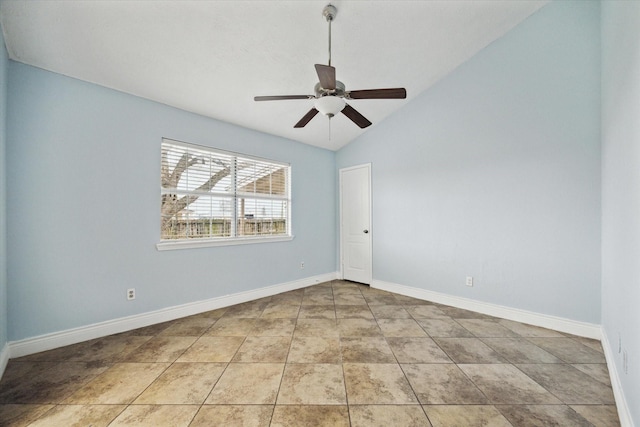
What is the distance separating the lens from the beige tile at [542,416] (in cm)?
146

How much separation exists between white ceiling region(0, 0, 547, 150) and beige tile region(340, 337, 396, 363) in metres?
2.88

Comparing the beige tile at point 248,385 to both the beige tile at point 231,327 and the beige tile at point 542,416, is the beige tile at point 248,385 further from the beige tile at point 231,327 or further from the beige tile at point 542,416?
the beige tile at point 542,416

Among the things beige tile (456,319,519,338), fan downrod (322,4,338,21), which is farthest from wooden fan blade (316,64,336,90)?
beige tile (456,319,519,338)

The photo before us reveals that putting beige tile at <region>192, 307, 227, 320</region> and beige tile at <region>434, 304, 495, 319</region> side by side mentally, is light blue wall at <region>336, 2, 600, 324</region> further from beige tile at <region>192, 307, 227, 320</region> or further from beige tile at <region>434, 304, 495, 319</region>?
beige tile at <region>192, 307, 227, 320</region>

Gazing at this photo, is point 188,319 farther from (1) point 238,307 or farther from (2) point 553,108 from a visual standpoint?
(2) point 553,108

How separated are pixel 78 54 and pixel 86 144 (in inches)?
30.7

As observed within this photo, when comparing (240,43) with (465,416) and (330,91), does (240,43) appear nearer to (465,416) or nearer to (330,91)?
(330,91)

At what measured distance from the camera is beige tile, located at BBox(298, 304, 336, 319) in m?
3.10

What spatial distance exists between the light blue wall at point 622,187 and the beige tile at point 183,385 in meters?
2.45

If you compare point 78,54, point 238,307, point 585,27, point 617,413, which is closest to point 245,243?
point 238,307

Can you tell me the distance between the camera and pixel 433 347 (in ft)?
7.66

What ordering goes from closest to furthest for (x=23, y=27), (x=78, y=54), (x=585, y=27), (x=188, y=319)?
(x=23, y=27) → (x=78, y=54) → (x=585, y=27) → (x=188, y=319)

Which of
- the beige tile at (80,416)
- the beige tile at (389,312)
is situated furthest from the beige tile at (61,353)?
the beige tile at (389,312)

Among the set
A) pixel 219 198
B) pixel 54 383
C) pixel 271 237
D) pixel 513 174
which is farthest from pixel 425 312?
pixel 54 383
